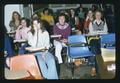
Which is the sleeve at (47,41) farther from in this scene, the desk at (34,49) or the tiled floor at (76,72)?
the tiled floor at (76,72)

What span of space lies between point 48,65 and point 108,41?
0.63 meters

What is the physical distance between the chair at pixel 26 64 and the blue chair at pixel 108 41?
701mm

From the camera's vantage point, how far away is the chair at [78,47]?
94.2 inches

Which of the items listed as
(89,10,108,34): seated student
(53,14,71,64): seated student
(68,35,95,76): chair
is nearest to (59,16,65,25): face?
(53,14,71,64): seated student

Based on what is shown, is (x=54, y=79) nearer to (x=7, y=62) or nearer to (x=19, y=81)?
(x=19, y=81)

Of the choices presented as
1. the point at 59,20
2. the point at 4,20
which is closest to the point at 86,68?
the point at 59,20

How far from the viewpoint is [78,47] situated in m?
2.40

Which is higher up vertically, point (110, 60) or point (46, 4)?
point (46, 4)

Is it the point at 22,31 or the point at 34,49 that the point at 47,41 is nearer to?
the point at 34,49

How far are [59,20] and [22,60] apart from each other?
0.53m

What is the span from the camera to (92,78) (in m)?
2.41

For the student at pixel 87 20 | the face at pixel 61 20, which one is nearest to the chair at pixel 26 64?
the face at pixel 61 20

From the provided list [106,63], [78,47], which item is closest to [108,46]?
[106,63]

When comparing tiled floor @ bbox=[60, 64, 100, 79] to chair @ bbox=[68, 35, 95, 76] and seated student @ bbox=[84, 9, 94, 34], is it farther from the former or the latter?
seated student @ bbox=[84, 9, 94, 34]
